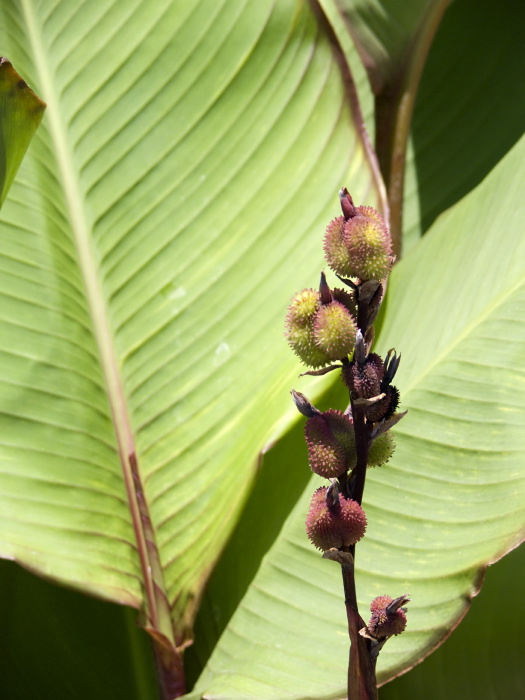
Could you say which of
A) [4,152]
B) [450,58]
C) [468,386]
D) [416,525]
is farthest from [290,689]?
[450,58]

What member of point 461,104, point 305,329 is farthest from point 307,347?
point 461,104

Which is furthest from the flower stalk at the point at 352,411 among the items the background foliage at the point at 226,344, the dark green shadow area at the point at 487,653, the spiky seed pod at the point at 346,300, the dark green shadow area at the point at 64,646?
the dark green shadow area at the point at 64,646

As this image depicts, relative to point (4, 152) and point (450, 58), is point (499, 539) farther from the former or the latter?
point (450, 58)

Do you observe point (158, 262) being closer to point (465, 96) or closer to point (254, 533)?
point (254, 533)

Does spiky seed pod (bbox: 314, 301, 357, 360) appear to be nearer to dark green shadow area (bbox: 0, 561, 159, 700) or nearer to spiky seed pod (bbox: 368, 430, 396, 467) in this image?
A: spiky seed pod (bbox: 368, 430, 396, 467)

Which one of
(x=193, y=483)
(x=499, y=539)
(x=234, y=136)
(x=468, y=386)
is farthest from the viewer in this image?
(x=234, y=136)

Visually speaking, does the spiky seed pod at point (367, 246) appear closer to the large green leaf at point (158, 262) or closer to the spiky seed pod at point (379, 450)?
the spiky seed pod at point (379, 450)

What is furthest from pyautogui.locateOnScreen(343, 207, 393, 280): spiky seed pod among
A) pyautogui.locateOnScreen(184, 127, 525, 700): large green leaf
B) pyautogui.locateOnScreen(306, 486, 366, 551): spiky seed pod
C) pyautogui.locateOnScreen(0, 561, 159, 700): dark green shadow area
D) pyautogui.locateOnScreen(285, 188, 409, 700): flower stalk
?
pyautogui.locateOnScreen(0, 561, 159, 700): dark green shadow area
